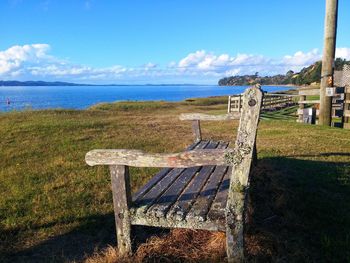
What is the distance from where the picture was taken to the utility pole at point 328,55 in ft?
39.6

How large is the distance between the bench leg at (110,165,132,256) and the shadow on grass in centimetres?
13

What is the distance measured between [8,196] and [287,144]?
7.39m

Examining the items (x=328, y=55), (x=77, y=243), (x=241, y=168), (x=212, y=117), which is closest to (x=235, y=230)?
(x=241, y=168)

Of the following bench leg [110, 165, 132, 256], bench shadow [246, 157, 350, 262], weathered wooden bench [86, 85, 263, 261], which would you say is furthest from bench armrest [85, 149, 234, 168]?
bench shadow [246, 157, 350, 262]

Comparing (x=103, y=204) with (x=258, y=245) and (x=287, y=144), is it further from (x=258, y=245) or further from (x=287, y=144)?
(x=287, y=144)

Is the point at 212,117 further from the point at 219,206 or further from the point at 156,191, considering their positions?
the point at 219,206

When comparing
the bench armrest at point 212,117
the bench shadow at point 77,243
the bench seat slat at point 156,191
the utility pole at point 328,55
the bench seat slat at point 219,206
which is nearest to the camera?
Result: the bench seat slat at point 219,206

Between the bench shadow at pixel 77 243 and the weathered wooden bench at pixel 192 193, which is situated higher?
the weathered wooden bench at pixel 192 193

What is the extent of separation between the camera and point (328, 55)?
12570 mm

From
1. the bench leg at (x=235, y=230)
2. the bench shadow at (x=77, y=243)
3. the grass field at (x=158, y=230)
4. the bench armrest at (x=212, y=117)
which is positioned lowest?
the bench shadow at (x=77, y=243)

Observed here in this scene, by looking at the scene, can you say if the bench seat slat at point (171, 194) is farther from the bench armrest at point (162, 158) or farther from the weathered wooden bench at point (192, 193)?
the bench armrest at point (162, 158)

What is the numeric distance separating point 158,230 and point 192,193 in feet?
3.26

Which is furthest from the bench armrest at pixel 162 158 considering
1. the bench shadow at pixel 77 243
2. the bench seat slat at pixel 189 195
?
the bench shadow at pixel 77 243

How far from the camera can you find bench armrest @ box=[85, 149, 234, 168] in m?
2.91
